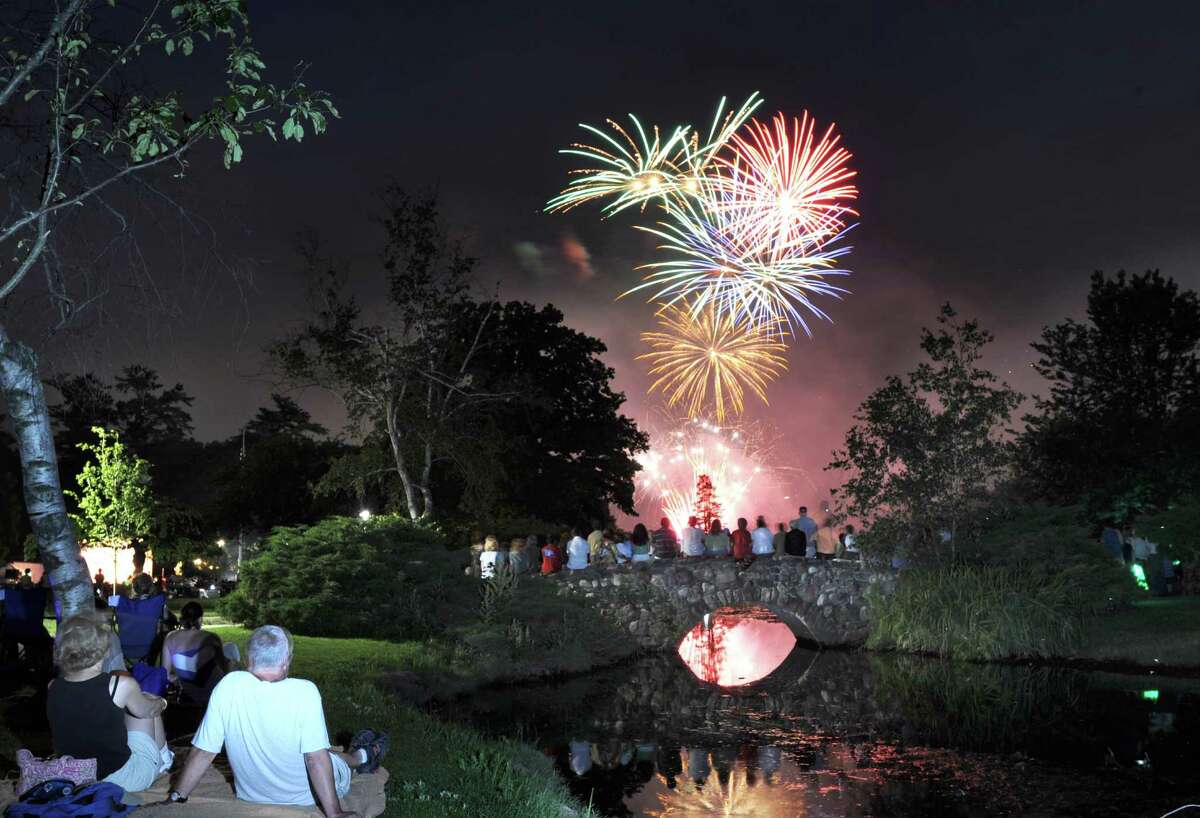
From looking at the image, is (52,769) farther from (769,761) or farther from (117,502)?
(117,502)

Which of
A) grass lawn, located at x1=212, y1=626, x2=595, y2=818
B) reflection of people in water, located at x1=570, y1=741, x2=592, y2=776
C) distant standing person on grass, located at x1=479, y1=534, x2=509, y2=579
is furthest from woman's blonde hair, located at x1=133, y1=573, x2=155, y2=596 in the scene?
distant standing person on grass, located at x1=479, y1=534, x2=509, y2=579

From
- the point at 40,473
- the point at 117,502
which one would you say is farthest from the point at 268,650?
the point at 117,502

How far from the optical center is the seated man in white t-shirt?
5836 mm

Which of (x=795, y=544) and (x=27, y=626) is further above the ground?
(x=795, y=544)

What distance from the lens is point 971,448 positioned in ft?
78.0

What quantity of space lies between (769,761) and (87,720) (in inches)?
441

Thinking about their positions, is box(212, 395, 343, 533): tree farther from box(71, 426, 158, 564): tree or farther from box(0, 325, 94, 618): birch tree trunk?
box(0, 325, 94, 618): birch tree trunk

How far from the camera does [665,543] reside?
26.8 meters

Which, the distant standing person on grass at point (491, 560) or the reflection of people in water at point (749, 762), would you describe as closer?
the reflection of people in water at point (749, 762)

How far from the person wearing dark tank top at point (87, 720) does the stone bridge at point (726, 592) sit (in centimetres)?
1942

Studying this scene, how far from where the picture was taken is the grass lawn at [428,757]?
355 inches

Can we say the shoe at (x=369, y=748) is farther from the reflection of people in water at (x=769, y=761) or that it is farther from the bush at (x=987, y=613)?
the bush at (x=987, y=613)

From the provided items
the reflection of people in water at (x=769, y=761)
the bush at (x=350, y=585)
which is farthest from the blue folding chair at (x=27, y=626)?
the reflection of people in water at (x=769, y=761)

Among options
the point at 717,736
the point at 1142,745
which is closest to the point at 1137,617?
the point at 1142,745
